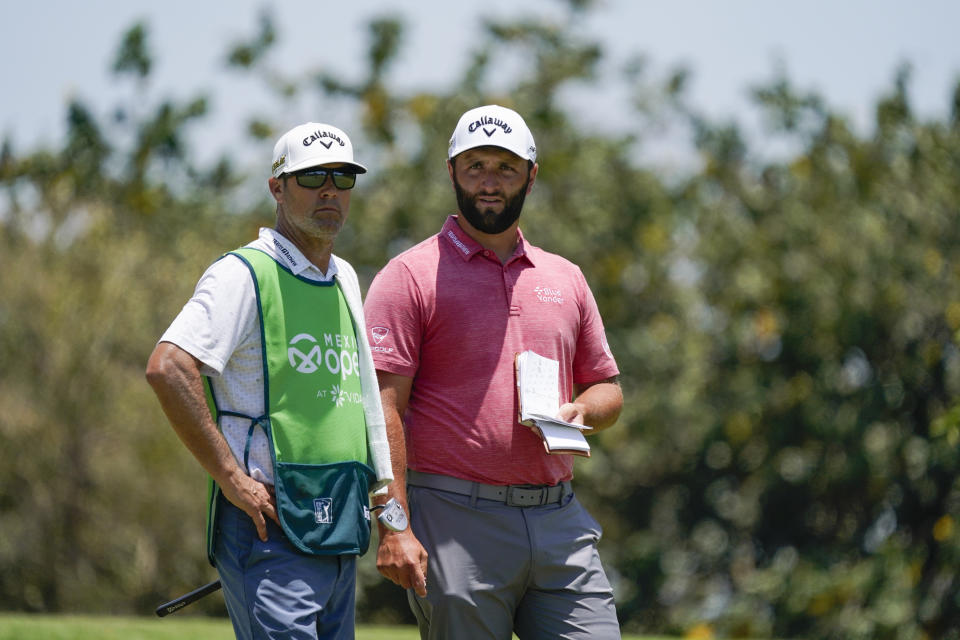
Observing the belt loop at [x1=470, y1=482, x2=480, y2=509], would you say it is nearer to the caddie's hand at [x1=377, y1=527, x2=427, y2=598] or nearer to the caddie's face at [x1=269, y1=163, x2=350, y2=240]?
the caddie's hand at [x1=377, y1=527, x2=427, y2=598]

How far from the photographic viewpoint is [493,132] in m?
4.38

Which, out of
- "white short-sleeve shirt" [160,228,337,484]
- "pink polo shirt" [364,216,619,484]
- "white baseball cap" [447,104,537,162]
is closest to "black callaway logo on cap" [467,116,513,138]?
"white baseball cap" [447,104,537,162]

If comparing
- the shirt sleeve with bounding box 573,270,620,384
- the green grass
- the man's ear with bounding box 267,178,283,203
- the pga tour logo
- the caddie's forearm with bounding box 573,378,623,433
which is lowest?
the green grass

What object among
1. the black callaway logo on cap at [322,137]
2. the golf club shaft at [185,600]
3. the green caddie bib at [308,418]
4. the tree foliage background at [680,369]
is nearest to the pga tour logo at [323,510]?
the green caddie bib at [308,418]

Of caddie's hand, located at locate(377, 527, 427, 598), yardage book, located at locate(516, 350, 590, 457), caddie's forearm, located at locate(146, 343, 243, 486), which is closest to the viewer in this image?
caddie's forearm, located at locate(146, 343, 243, 486)

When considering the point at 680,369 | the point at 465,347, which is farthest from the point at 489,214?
the point at 680,369

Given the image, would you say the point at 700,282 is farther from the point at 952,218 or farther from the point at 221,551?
the point at 221,551

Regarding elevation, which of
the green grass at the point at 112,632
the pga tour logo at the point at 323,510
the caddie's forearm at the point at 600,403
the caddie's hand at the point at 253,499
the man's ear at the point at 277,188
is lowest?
the green grass at the point at 112,632

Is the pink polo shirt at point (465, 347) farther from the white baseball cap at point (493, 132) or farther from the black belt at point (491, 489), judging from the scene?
the white baseball cap at point (493, 132)

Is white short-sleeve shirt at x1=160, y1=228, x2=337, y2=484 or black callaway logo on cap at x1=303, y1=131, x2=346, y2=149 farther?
black callaway logo on cap at x1=303, y1=131, x2=346, y2=149

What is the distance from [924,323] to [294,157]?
56.3 feet

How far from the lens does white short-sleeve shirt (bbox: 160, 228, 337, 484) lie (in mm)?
3600

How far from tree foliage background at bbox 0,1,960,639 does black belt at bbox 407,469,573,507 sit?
1357 cm

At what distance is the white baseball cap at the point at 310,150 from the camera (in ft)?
12.9
